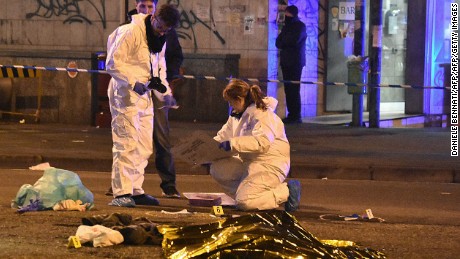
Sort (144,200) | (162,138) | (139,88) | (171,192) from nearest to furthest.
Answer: (139,88)
(144,200)
(162,138)
(171,192)

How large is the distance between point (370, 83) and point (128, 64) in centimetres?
851

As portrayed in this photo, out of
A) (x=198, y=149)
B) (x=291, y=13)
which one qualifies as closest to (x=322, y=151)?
(x=291, y=13)

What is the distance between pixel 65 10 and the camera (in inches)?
777

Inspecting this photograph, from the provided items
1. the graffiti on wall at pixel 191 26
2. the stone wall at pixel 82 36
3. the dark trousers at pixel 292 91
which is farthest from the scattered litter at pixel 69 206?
the graffiti on wall at pixel 191 26

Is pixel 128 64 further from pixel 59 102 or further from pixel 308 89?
pixel 308 89

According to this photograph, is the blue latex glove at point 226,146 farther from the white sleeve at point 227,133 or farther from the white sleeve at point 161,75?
the white sleeve at point 161,75

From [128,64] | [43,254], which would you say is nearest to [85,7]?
[128,64]

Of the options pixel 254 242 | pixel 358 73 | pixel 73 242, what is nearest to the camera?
pixel 254 242

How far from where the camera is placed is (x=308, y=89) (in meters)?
19.9

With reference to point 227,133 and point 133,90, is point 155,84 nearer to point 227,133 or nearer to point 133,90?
point 133,90

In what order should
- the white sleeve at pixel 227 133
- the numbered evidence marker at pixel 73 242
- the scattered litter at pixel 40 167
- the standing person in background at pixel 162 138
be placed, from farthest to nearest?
the scattered litter at pixel 40 167, the standing person in background at pixel 162 138, the white sleeve at pixel 227 133, the numbered evidence marker at pixel 73 242

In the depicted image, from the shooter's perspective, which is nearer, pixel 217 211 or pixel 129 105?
pixel 217 211

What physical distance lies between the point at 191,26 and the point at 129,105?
32.0ft

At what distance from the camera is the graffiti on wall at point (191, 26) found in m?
19.0
